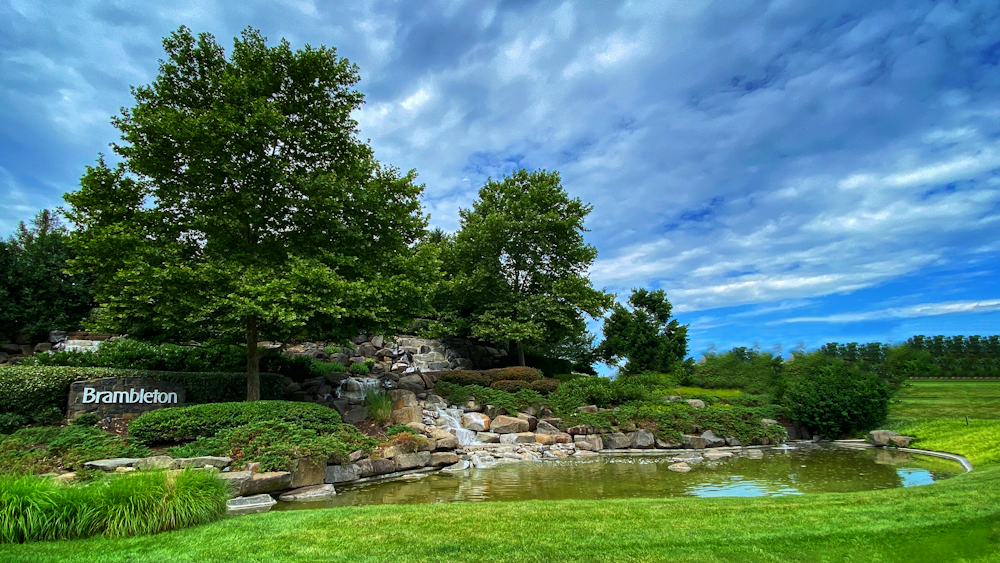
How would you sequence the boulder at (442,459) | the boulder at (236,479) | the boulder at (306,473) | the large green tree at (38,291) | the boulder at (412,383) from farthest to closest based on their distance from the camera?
the large green tree at (38,291) < the boulder at (412,383) < the boulder at (442,459) < the boulder at (306,473) < the boulder at (236,479)

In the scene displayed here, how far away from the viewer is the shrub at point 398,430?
40.0 ft

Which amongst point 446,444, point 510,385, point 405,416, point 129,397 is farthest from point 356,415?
Result: point 510,385

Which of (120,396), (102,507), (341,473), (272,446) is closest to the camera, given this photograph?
(102,507)

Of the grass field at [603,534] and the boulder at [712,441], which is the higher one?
the grass field at [603,534]

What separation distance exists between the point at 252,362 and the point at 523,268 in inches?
602

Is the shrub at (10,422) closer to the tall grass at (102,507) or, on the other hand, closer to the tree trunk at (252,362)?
the tree trunk at (252,362)

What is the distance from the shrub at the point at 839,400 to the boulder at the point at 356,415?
13.7m

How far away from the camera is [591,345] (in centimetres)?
3092

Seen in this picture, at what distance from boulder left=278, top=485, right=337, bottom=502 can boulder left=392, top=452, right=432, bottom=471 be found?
208 centimetres

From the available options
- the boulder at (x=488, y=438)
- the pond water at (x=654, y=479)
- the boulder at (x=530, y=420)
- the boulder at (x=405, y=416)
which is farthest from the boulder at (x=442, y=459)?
the boulder at (x=530, y=420)

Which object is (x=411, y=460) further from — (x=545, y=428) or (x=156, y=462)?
(x=545, y=428)

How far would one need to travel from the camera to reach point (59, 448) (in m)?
8.92

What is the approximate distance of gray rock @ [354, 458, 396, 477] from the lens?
10.2 metres

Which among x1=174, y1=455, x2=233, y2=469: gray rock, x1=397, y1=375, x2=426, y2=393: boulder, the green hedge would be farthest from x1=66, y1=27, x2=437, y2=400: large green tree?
x1=397, y1=375, x2=426, y2=393: boulder
